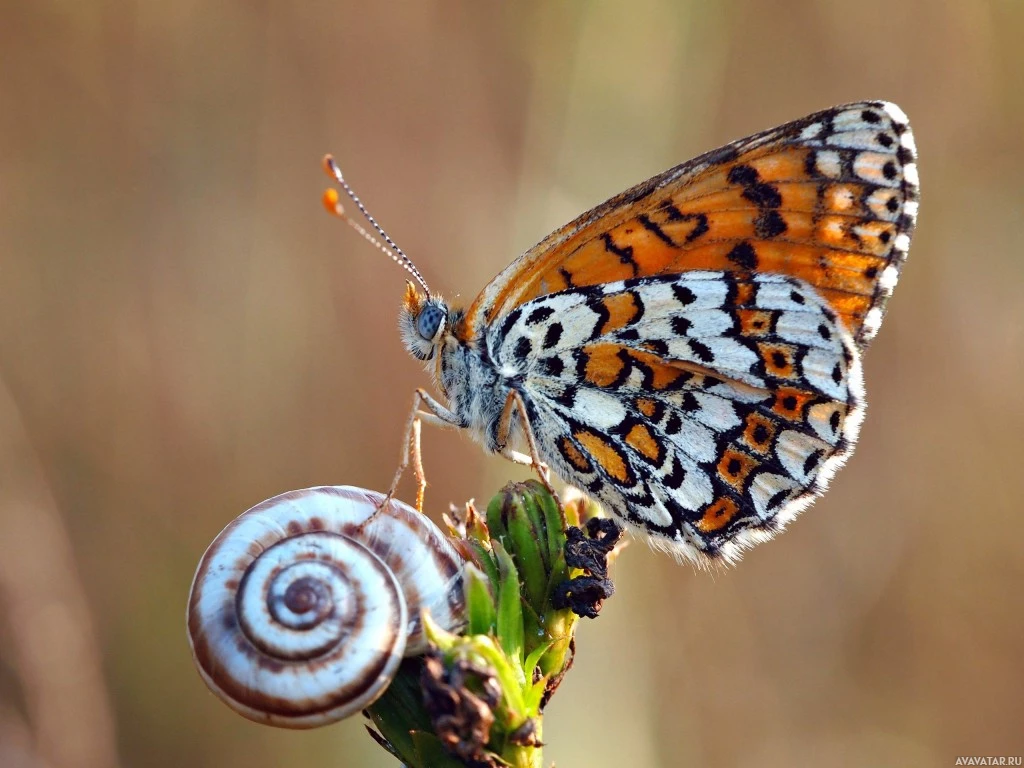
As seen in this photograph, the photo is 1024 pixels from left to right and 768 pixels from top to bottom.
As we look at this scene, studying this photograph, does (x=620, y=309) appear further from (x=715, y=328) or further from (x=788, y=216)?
(x=788, y=216)

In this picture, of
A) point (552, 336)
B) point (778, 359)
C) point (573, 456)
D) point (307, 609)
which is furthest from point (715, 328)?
point (307, 609)

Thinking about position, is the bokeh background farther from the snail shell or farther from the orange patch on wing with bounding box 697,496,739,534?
the snail shell

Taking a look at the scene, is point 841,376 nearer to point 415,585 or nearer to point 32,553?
point 415,585

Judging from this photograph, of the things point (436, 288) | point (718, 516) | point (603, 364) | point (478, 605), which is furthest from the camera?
point (436, 288)

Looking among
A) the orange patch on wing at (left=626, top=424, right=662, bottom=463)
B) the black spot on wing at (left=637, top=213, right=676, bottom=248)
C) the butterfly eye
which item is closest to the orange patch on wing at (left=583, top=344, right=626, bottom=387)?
the orange patch on wing at (left=626, top=424, right=662, bottom=463)

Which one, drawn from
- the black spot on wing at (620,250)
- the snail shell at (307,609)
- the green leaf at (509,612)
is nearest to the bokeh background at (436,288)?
the black spot on wing at (620,250)

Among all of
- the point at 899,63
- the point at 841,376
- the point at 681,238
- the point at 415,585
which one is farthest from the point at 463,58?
the point at 415,585

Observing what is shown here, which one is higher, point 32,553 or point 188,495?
point 188,495
